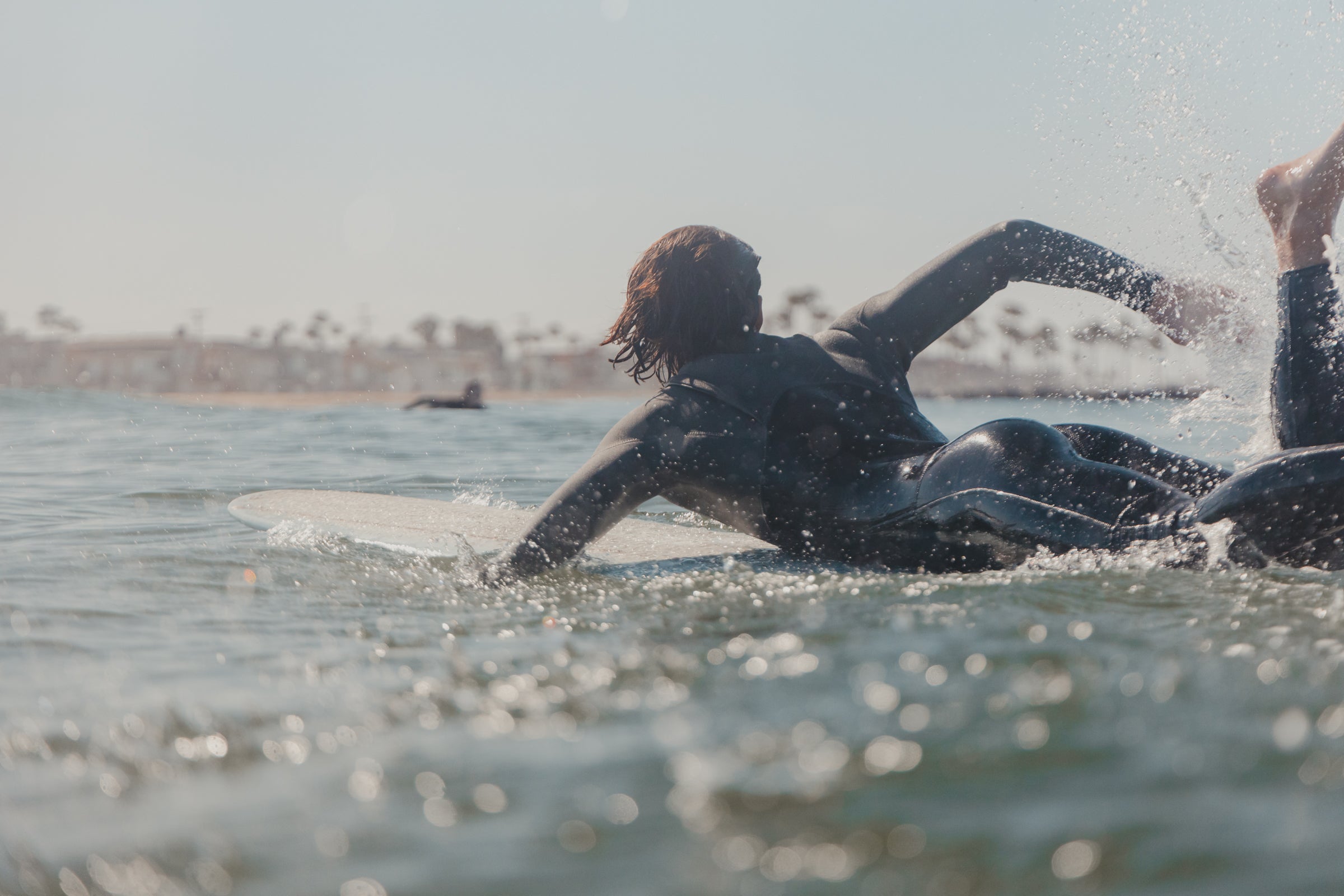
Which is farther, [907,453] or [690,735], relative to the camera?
[907,453]

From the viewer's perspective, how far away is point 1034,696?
6.31 ft

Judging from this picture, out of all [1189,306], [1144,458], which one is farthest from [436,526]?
[1189,306]

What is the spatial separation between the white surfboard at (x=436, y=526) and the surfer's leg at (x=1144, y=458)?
1.26 metres

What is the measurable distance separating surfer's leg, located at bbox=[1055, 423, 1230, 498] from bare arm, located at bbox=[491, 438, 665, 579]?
55.2 inches

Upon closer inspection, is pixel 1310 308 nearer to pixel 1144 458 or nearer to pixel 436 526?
pixel 1144 458

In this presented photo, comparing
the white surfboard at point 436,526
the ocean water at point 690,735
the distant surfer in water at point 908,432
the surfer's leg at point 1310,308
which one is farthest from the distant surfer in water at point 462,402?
the surfer's leg at point 1310,308

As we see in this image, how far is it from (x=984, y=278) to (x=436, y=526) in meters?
2.77

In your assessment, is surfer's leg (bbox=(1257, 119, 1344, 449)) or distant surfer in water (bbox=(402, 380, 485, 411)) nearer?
surfer's leg (bbox=(1257, 119, 1344, 449))

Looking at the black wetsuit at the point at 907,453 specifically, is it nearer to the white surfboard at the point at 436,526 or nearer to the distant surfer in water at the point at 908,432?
the distant surfer in water at the point at 908,432

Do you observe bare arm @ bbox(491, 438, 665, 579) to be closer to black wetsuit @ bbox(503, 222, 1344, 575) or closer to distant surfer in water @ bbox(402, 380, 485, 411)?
black wetsuit @ bbox(503, 222, 1344, 575)

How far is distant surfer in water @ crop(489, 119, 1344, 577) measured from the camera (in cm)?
301

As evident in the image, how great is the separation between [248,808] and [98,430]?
15.2m

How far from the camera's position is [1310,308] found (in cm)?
316

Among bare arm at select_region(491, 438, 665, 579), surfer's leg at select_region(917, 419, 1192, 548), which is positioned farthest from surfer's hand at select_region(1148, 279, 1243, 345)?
bare arm at select_region(491, 438, 665, 579)
